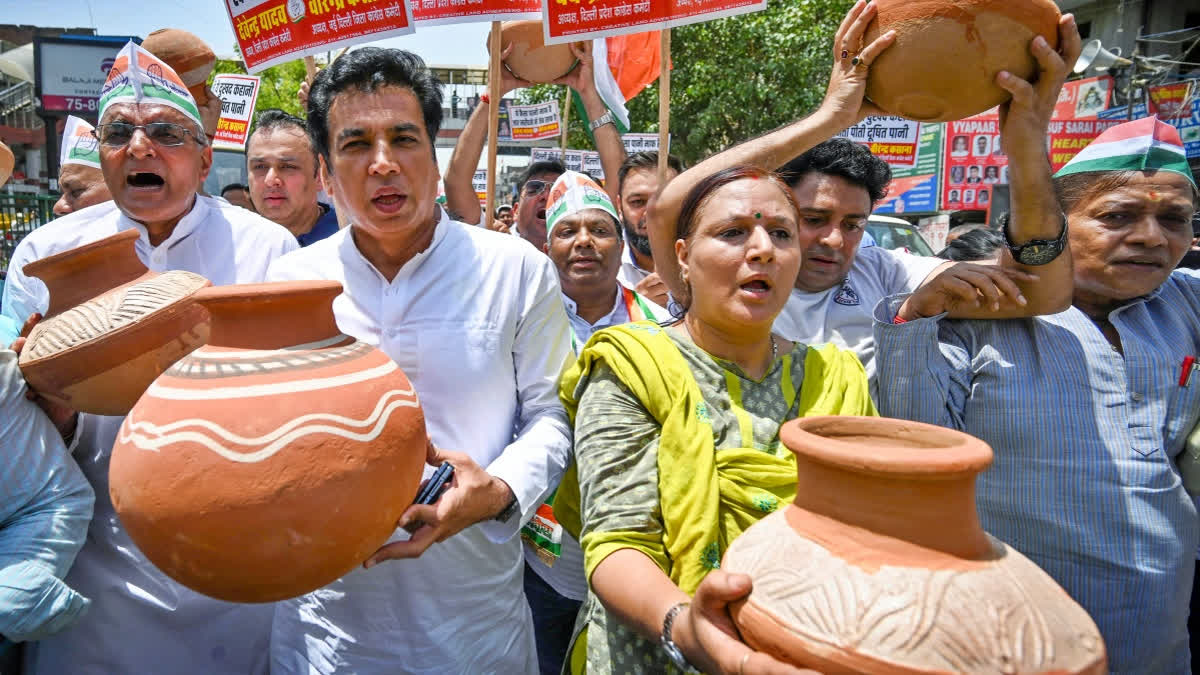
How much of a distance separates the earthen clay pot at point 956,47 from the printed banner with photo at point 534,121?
757 cm

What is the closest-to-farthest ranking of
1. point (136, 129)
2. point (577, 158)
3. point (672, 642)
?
point (672, 642) < point (136, 129) < point (577, 158)

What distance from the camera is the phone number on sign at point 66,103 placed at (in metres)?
12.1

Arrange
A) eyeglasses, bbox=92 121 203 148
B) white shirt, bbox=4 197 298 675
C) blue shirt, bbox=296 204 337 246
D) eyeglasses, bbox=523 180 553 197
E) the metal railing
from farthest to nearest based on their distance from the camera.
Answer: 1. the metal railing
2. eyeglasses, bbox=523 180 553 197
3. blue shirt, bbox=296 204 337 246
4. eyeglasses, bbox=92 121 203 148
5. white shirt, bbox=4 197 298 675

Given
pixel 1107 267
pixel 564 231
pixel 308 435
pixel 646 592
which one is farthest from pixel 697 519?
pixel 564 231

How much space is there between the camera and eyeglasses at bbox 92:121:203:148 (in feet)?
8.66

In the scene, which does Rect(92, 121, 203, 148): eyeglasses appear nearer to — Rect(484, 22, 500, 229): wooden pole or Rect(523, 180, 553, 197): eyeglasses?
Rect(484, 22, 500, 229): wooden pole

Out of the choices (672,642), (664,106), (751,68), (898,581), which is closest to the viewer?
(898,581)

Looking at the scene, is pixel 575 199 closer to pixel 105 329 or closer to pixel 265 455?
pixel 105 329

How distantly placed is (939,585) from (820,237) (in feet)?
5.66

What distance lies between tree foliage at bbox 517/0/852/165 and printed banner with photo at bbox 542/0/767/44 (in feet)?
39.5

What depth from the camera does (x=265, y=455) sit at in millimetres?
1453

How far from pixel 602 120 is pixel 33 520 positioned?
3.60 m

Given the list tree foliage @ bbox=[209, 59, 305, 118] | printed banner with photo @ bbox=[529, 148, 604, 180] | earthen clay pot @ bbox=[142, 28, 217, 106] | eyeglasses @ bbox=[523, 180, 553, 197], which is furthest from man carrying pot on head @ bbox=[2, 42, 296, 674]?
tree foliage @ bbox=[209, 59, 305, 118]

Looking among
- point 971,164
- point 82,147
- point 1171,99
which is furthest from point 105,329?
point 971,164
